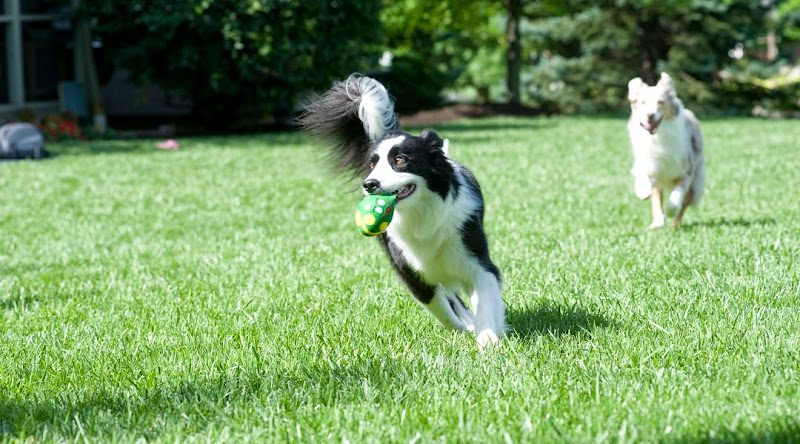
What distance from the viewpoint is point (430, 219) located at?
4.80 m

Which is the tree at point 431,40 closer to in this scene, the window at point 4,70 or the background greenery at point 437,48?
the background greenery at point 437,48

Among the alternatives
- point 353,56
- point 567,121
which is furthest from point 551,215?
point 567,121

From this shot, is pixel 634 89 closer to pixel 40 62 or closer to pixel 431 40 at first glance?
pixel 40 62

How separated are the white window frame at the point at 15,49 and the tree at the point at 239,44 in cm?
167

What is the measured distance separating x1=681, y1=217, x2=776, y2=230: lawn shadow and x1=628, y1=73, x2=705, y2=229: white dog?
14 cm

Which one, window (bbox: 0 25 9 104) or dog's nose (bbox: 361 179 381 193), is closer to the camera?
dog's nose (bbox: 361 179 381 193)

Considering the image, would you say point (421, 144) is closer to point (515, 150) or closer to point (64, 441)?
point (64, 441)

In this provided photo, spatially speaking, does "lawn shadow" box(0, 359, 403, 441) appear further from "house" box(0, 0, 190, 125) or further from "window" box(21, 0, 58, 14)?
"window" box(21, 0, 58, 14)

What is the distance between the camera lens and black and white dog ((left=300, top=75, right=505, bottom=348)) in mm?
4672

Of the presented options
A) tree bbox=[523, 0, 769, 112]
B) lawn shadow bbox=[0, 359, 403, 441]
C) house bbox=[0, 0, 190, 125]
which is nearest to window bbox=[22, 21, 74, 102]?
house bbox=[0, 0, 190, 125]

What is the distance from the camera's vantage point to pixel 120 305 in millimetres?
6117

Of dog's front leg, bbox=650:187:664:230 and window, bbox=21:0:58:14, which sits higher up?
window, bbox=21:0:58:14

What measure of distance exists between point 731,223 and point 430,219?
4554mm

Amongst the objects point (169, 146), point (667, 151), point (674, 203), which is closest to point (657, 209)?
point (674, 203)
